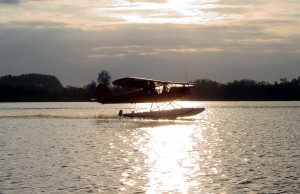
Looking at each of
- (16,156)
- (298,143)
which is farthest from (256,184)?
(298,143)

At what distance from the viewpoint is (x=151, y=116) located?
54.2 meters

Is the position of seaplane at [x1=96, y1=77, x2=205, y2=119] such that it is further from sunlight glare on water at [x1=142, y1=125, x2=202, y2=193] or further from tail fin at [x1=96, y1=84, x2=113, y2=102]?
sunlight glare on water at [x1=142, y1=125, x2=202, y2=193]

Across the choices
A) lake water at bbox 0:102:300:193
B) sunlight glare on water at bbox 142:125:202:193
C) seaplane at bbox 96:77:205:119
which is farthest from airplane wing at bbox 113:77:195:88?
lake water at bbox 0:102:300:193

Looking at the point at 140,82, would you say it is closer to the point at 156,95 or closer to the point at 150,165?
the point at 156,95

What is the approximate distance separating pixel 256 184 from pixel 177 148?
14500 mm

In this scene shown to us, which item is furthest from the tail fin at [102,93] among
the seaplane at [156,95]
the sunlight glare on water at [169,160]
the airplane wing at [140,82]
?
the sunlight glare on water at [169,160]

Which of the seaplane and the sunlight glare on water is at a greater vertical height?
the seaplane

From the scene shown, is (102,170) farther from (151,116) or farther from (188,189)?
(151,116)

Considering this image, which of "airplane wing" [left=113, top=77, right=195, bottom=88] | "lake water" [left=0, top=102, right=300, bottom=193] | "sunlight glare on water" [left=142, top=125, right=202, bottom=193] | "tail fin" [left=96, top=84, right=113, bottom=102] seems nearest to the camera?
"lake water" [left=0, top=102, right=300, bottom=193]

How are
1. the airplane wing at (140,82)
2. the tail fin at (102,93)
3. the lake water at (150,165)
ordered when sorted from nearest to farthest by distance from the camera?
the lake water at (150,165)
the airplane wing at (140,82)
the tail fin at (102,93)

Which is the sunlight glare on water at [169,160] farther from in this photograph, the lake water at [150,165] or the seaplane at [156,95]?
the seaplane at [156,95]

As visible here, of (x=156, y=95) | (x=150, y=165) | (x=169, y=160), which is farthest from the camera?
(x=156, y=95)

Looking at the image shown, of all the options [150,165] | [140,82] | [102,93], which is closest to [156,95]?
[140,82]

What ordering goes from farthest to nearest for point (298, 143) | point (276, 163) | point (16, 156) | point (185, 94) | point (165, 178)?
point (185, 94), point (298, 143), point (16, 156), point (276, 163), point (165, 178)
